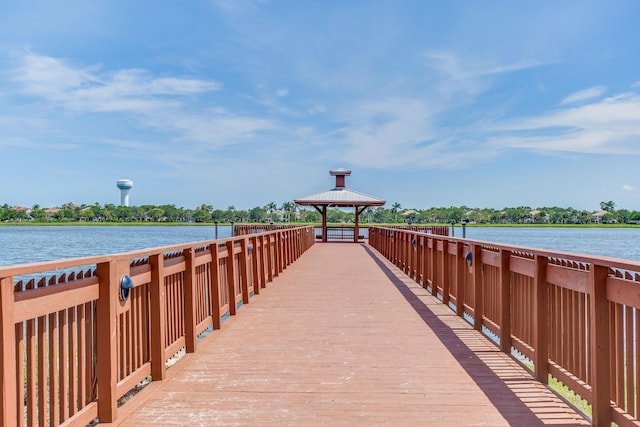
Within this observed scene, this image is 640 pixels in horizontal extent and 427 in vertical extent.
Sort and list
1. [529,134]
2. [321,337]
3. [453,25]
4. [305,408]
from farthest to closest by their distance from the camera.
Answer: [529,134], [453,25], [321,337], [305,408]

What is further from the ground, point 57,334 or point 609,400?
point 57,334

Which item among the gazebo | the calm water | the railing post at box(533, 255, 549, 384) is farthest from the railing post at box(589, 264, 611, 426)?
the gazebo

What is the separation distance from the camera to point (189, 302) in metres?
4.66

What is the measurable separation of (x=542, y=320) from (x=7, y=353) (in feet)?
11.7

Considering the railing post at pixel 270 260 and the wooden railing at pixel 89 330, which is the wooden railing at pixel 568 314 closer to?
the wooden railing at pixel 89 330

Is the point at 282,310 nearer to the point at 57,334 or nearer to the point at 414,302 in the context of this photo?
the point at 414,302

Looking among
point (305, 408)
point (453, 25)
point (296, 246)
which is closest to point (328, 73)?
point (453, 25)

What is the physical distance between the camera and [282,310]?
6969 millimetres

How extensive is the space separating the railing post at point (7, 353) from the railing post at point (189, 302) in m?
2.43

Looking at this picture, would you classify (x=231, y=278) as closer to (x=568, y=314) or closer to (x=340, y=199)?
(x=568, y=314)

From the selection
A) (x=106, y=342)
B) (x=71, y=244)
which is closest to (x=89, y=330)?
(x=106, y=342)

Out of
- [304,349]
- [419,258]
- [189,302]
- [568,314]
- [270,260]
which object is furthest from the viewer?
[270,260]

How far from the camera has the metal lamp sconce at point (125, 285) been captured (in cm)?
319

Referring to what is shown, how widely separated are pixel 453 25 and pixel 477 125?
1126 inches
